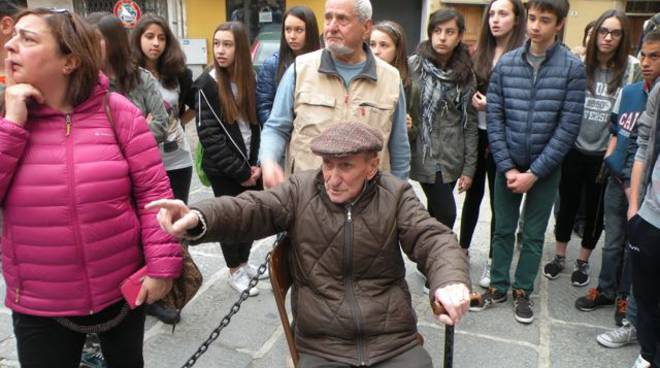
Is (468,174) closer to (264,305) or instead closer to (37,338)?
(264,305)

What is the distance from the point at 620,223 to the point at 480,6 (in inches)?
544

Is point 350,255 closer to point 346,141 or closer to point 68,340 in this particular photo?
point 346,141

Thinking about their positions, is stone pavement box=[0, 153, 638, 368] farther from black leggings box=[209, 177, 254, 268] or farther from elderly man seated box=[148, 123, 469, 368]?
elderly man seated box=[148, 123, 469, 368]

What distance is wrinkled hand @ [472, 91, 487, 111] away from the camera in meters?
3.67

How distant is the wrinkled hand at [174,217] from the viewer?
1.81m

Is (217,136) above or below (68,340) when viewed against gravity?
above

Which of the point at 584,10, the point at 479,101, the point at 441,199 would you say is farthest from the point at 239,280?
the point at 584,10

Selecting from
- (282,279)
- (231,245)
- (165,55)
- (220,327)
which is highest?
(165,55)

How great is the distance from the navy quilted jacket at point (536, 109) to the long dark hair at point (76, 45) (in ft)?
7.87

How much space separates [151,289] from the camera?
2018 millimetres

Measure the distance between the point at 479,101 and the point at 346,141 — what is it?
6.29 ft

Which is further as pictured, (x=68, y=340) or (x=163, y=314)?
(x=163, y=314)

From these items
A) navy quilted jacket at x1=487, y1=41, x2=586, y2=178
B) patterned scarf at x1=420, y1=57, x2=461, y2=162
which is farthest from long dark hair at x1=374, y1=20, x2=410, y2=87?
navy quilted jacket at x1=487, y1=41, x2=586, y2=178

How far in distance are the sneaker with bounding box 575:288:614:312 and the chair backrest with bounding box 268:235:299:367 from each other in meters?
2.30
